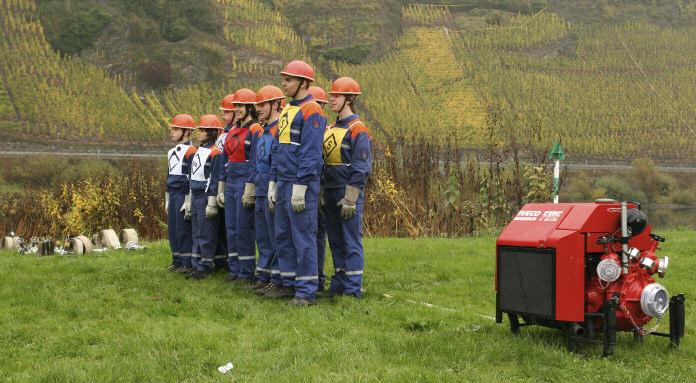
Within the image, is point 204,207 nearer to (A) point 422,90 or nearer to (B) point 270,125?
Result: (B) point 270,125

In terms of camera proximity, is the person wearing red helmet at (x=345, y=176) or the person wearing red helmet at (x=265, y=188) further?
the person wearing red helmet at (x=265, y=188)

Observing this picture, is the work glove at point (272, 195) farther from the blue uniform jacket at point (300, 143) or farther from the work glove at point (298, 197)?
the work glove at point (298, 197)

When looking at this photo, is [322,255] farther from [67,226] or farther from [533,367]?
[67,226]

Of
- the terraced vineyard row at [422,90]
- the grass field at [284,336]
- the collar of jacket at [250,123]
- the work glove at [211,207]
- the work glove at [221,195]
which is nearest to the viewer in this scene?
the grass field at [284,336]

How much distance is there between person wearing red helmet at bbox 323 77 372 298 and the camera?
8.09 metres

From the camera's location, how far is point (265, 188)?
862 centimetres

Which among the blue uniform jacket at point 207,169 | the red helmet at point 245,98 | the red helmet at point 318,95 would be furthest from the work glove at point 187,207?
the red helmet at point 318,95

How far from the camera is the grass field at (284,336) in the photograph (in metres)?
5.34

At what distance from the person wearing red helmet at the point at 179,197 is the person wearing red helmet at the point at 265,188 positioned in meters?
1.70

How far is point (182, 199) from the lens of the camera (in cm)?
1051

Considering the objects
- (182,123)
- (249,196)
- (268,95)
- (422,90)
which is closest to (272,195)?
(249,196)

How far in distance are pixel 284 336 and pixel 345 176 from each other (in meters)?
2.40

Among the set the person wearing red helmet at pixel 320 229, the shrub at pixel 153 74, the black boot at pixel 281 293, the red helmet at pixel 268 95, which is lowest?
the black boot at pixel 281 293

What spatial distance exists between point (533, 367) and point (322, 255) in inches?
148
